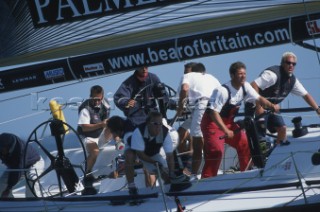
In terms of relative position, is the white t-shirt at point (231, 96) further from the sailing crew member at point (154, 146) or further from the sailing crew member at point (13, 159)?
the sailing crew member at point (13, 159)

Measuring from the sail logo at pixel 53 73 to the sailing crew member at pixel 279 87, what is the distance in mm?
1454

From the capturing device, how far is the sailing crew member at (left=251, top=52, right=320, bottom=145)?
6809 mm

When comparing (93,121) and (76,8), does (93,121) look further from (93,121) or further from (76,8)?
(76,8)

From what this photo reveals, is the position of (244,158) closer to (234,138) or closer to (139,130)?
(234,138)

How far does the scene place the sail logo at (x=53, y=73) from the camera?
258 inches

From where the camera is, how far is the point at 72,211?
641 centimetres

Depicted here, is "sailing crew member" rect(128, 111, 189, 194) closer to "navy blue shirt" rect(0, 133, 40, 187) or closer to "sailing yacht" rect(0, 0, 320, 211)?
"sailing yacht" rect(0, 0, 320, 211)

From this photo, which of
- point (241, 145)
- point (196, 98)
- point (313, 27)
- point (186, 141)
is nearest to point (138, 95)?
point (196, 98)

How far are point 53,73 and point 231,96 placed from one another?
126 centimetres

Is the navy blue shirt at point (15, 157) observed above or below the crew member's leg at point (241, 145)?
above

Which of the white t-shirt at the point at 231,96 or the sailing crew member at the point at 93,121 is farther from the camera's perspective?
the sailing crew member at the point at 93,121

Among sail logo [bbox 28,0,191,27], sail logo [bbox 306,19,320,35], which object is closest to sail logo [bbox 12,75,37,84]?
sail logo [bbox 28,0,191,27]

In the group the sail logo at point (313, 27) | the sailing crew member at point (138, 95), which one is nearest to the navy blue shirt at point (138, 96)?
the sailing crew member at point (138, 95)

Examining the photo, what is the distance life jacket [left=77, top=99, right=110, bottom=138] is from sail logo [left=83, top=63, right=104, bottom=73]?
4.15 ft
